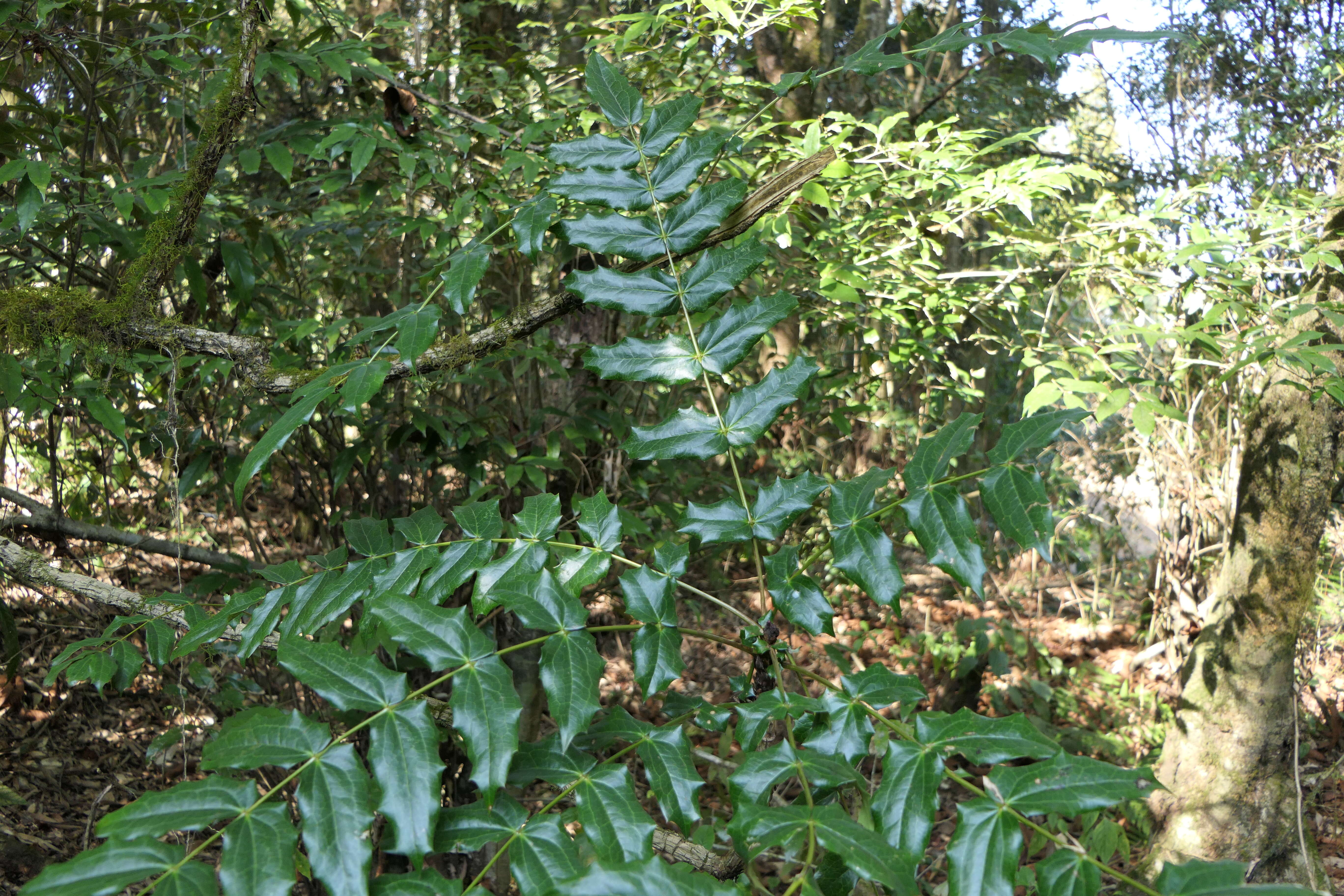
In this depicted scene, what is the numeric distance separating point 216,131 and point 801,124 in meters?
1.62

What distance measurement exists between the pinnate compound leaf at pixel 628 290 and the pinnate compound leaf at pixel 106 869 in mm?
773

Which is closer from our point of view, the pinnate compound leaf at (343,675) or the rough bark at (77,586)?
the pinnate compound leaf at (343,675)

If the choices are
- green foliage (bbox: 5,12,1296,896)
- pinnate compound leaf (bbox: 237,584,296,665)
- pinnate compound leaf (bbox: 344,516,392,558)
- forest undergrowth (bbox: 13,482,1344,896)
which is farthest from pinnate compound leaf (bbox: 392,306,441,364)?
forest undergrowth (bbox: 13,482,1344,896)

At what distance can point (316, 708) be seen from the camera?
2945 millimetres

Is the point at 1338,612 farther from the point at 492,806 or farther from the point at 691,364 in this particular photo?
the point at 492,806

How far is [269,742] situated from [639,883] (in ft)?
1.21

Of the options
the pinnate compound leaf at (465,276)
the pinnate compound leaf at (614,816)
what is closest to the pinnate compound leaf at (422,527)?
the pinnate compound leaf at (465,276)

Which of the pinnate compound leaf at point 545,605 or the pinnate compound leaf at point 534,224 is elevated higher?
the pinnate compound leaf at point 534,224

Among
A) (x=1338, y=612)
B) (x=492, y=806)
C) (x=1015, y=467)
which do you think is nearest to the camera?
(x=492, y=806)

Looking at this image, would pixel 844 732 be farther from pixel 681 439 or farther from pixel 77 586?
pixel 77 586

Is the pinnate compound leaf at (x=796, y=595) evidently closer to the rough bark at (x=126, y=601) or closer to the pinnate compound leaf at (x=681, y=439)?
the pinnate compound leaf at (x=681, y=439)

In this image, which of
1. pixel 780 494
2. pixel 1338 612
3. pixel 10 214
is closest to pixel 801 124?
pixel 780 494

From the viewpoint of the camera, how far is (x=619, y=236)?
122 cm

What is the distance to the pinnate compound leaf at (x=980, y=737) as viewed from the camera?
82 centimetres
